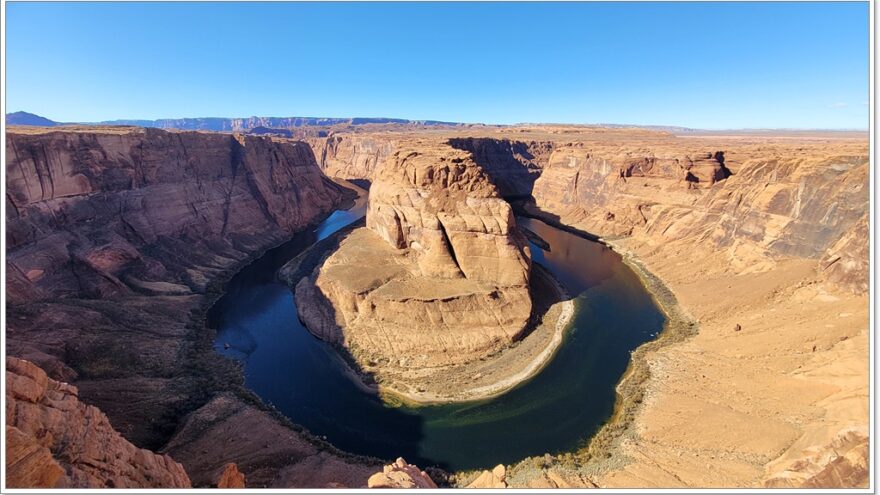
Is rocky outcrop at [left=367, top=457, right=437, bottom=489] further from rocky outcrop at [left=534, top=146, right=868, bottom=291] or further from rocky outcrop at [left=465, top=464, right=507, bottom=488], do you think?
rocky outcrop at [left=534, top=146, right=868, bottom=291]

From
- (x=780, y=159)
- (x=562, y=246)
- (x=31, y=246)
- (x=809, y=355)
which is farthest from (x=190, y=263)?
(x=780, y=159)

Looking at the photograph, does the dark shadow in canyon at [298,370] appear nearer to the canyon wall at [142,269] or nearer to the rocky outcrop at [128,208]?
the canyon wall at [142,269]

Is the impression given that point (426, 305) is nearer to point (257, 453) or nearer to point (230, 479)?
point (257, 453)

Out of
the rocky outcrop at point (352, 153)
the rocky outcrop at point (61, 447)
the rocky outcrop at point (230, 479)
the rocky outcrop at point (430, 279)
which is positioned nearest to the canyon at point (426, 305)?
the rocky outcrop at point (61, 447)

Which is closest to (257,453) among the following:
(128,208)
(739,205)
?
(128,208)

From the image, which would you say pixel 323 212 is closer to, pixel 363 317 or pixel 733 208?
pixel 363 317
